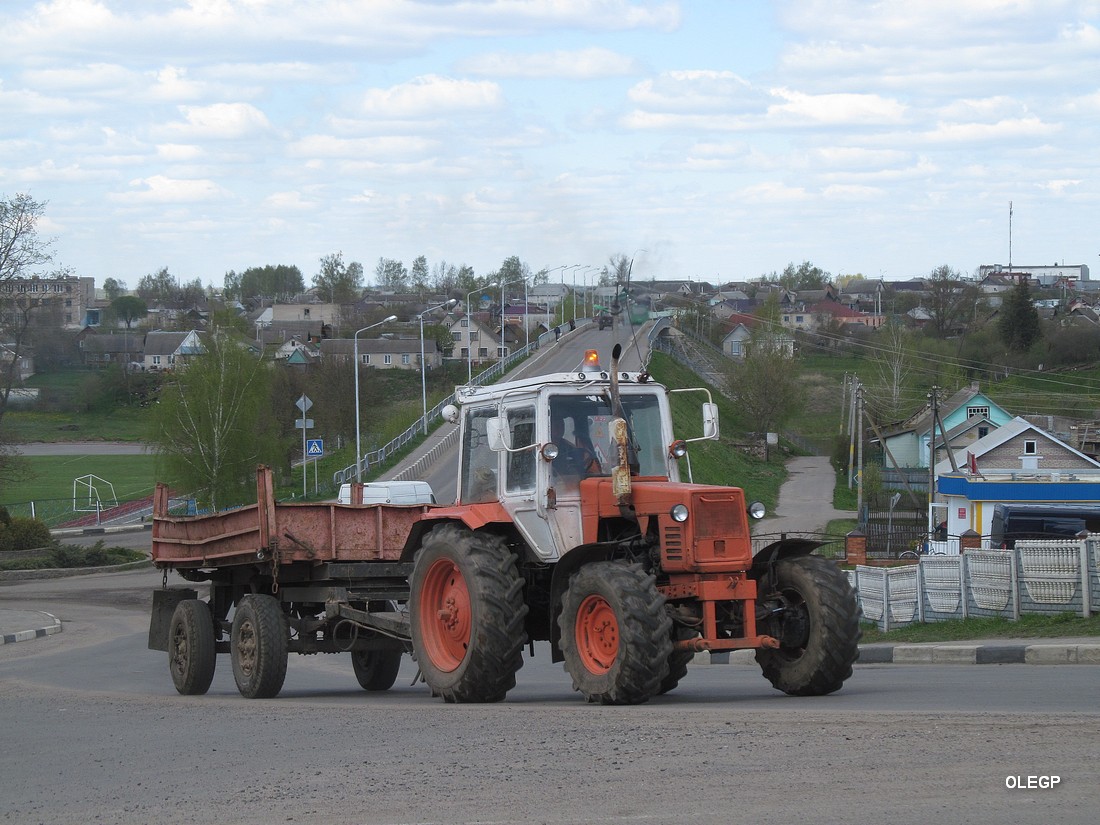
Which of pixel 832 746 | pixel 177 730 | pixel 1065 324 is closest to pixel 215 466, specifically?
pixel 177 730

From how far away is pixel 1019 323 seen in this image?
99.4m

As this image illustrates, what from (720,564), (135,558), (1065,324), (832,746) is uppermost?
(1065,324)

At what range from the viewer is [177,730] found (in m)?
10.5

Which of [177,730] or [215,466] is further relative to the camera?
[215,466]

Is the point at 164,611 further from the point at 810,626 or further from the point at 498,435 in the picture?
the point at 810,626

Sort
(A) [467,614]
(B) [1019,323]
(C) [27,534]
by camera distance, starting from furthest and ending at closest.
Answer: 1. (B) [1019,323]
2. (C) [27,534]
3. (A) [467,614]

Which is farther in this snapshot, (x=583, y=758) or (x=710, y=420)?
(x=710, y=420)

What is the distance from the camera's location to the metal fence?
689 inches

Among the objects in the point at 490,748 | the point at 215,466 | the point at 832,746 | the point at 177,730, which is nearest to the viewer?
the point at 832,746

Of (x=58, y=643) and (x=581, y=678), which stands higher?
(x=581, y=678)

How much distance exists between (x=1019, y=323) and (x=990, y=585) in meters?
86.2

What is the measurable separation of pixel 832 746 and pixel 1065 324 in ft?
351

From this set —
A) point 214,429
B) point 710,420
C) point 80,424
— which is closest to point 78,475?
point 80,424

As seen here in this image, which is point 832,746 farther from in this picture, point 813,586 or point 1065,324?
point 1065,324
